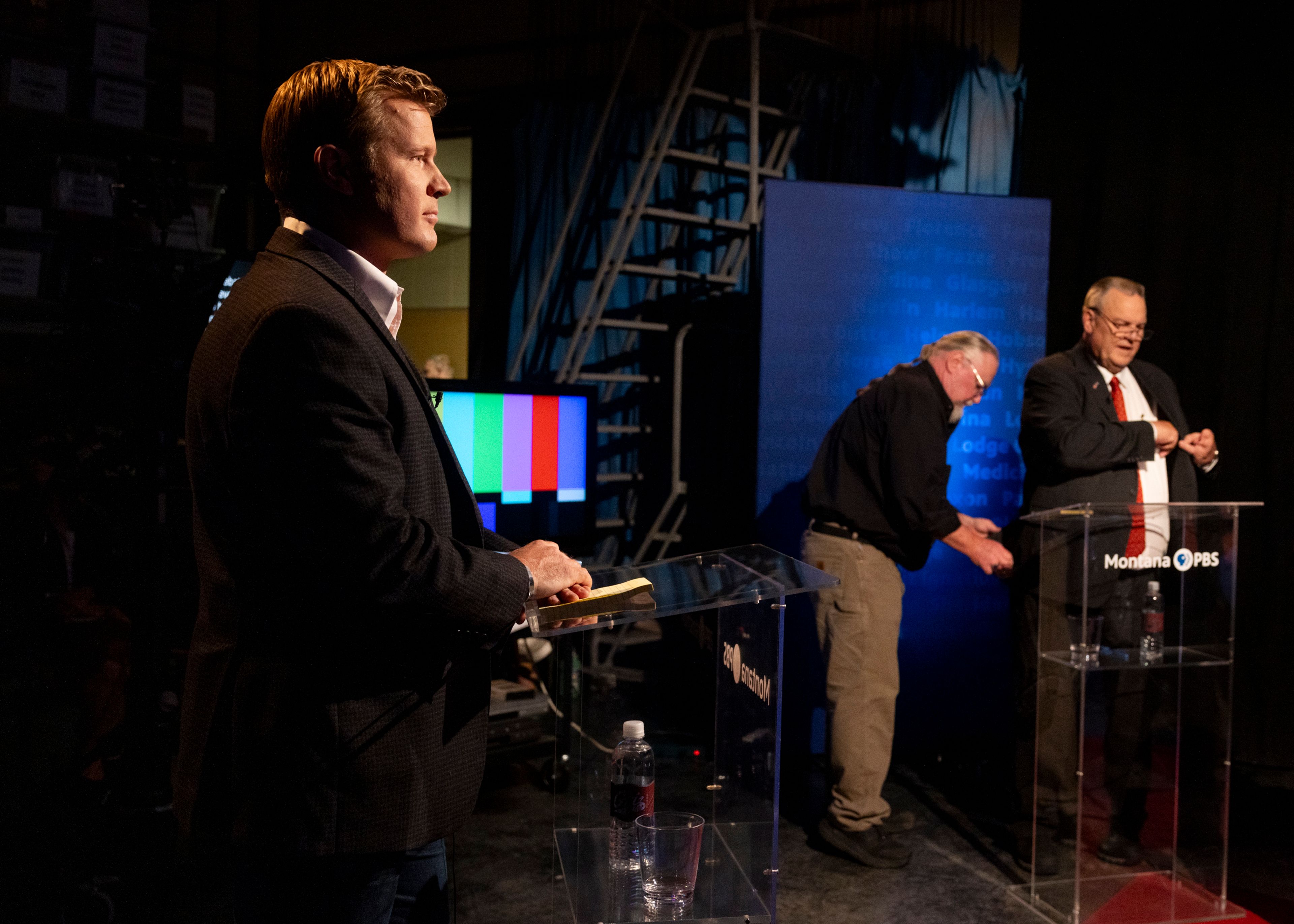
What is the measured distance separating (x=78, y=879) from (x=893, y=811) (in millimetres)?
2379

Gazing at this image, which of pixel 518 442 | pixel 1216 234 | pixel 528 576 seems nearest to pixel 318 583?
pixel 528 576


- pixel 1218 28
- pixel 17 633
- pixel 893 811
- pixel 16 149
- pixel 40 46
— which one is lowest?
pixel 893 811

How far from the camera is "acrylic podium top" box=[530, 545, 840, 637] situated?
1.37 meters

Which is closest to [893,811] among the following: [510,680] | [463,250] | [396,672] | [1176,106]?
[510,680]

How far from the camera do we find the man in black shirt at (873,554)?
2.97 metres

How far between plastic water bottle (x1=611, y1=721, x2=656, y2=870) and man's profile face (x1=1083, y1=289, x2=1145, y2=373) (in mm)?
2123

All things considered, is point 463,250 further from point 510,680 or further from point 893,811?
point 893,811

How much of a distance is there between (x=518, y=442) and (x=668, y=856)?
211 centimetres

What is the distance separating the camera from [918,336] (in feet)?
12.6

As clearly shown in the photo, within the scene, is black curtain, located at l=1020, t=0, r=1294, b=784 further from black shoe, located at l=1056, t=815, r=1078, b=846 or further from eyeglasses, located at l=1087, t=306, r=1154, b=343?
black shoe, located at l=1056, t=815, r=1078, b=846

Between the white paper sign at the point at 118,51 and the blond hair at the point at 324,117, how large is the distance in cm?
251

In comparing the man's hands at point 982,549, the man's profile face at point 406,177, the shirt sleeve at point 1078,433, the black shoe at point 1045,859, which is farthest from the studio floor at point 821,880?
the man's profile face at point 406,177

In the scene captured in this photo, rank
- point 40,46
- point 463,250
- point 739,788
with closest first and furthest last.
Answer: point 739,788, point 40,46, point 463,250

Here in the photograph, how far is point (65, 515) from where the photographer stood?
116 inches
